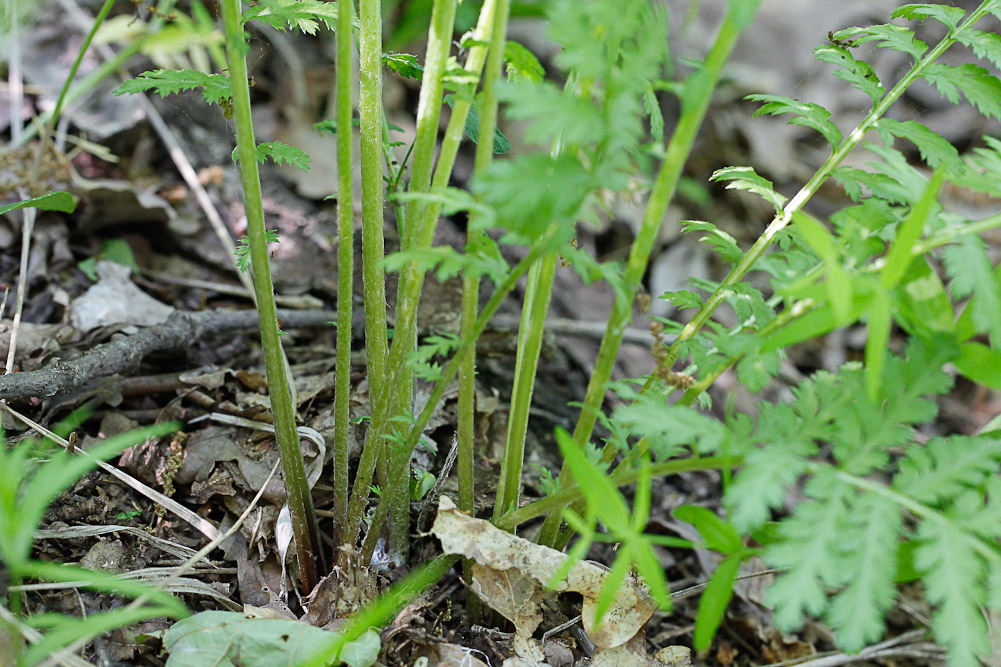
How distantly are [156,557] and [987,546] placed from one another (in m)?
1.39

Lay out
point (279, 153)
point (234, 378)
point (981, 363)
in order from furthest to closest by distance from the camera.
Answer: point (234, 378)
point (279, 153)
point (981, 363)

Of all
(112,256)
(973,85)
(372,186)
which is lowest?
A: (112,256)

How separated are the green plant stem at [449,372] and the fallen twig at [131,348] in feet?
1.99

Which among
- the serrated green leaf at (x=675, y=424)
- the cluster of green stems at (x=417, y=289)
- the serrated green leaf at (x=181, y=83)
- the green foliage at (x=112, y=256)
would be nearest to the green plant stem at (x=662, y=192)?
the cluster of green stems at (x=417, y=289)

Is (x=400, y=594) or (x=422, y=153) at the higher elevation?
(x=422, y=153)

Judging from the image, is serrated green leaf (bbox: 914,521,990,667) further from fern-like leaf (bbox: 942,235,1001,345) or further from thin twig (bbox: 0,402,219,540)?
thin twig (bbox: 0,402,219,540)

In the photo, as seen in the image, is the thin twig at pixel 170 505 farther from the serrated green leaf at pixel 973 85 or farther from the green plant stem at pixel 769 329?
the serrated green leaf at pixel 973 85

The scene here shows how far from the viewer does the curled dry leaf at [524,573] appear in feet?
3.95

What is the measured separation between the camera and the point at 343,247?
1.22m

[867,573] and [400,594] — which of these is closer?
[867,573]

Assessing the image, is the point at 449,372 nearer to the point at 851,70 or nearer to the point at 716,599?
the point at 716,599

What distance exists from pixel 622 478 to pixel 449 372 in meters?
0.31

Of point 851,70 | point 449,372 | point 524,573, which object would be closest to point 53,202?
point 449,372

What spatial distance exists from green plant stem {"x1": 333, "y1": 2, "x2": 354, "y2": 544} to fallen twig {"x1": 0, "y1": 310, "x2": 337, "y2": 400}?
0.42 metres
